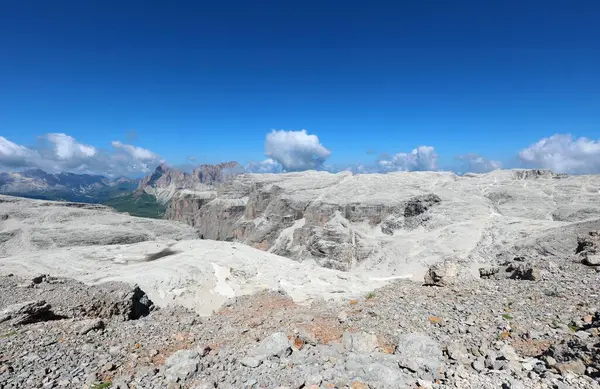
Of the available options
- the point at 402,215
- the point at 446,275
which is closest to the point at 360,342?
the point at 446,275

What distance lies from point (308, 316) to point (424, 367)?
21.2ft

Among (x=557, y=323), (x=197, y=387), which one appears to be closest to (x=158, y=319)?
(x=197, y=387)

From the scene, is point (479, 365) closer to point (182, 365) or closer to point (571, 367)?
point (571, 367)

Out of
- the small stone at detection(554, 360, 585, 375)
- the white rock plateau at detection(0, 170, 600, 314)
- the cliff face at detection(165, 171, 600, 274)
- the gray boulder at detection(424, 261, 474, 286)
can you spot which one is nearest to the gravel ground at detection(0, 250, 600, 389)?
the small stone at detection(554, 360, 585, 375)

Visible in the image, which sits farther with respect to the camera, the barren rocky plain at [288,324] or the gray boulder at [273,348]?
the gray boulder at [273,348]

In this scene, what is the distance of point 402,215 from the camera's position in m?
95.3

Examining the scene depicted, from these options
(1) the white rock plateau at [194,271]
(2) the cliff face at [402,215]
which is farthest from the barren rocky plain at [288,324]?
(2) the cliff face at [402,215]

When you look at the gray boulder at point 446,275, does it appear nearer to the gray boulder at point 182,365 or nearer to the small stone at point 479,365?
the small stone at point 479,365

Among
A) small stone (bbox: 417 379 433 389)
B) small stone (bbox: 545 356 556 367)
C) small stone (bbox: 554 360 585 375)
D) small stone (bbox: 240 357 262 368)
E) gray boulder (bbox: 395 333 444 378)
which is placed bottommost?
small stone (bbox: 240 357 262 368)

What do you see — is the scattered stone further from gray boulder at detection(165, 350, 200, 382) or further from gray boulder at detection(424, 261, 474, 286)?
gray boulder at detection(165, 350, 200, 382)

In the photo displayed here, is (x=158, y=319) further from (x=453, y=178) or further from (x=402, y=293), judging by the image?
(x=453, y=178)

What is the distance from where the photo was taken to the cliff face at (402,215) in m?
67.4

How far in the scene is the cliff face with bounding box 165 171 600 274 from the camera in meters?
67.4

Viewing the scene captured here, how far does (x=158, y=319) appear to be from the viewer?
612 inches
